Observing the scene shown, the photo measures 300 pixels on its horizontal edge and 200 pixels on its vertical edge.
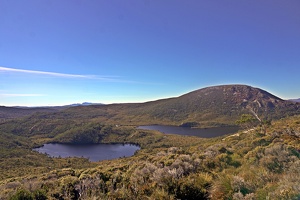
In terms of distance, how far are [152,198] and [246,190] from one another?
2.54 meters

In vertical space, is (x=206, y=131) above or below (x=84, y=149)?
above

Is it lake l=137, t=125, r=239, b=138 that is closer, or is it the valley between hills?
the valley between hills

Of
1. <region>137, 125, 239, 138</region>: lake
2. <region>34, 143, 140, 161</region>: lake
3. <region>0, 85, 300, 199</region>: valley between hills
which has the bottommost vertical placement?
<region>34, 143, 140, 161</region>: lake

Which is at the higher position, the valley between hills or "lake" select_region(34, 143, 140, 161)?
the valley between hills

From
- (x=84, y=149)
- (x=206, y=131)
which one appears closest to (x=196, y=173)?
(x=84, y=149)

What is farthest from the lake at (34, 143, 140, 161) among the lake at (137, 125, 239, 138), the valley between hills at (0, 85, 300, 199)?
the lake at (137, 125, 239, 138)

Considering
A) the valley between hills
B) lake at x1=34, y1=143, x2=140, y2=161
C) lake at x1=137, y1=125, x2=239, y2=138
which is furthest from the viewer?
lake at x1=137, y1=125, x2=239, y2=138

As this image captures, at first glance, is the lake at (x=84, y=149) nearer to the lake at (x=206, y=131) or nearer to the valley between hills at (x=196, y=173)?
the valley between hills at (x=196, y=173)

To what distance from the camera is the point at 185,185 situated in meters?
6.55

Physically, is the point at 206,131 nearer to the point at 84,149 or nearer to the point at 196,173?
the point at 84,149

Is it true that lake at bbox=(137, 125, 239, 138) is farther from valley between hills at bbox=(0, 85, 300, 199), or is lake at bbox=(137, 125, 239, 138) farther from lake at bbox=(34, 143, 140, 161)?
lake at bbox=(34, 143, 140, 161)

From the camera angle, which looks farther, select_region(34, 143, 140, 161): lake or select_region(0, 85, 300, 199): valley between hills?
select_region(34, 143, 140, 161): lake

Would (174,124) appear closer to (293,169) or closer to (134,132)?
(134,132)

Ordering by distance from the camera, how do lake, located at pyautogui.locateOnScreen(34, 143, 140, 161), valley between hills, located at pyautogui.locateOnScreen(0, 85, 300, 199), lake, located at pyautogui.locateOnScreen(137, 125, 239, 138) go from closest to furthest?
valley between hills, located at pyautogui.locateOnScreen(0, 85, 300, 199) < lake, located at pyautogui.locateOnScreen(34, 143, 140, 161) < lake, located at pyautogui.locateOnScreen(137, 125, 239, 138)
